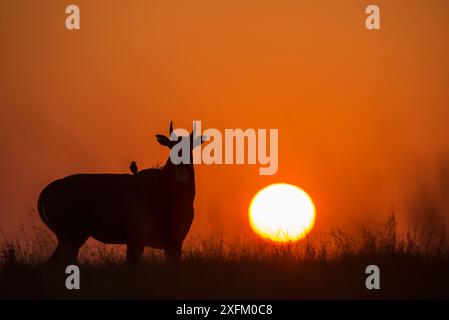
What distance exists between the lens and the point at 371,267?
1376 cm

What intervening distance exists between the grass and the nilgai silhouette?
1.22 meters

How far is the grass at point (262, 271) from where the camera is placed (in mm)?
13125

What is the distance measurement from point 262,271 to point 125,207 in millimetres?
4303

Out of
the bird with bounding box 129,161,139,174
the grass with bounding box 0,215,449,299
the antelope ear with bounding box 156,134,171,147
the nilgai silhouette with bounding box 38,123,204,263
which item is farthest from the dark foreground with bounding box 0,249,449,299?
the bird with bounding box 129,161,139,174

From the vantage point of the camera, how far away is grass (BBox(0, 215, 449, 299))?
1312 cm

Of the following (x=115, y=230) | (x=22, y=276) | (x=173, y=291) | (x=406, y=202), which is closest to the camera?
(x=173, y=291)

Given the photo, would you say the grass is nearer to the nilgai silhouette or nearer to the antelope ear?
the nilgai silhouette

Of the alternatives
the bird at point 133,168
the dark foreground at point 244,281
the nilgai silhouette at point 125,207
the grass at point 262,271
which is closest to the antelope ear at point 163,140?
the nilgai silhouette at point 125,207

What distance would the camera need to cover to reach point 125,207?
1741 centimetres

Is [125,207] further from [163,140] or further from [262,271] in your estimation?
[262,271]
